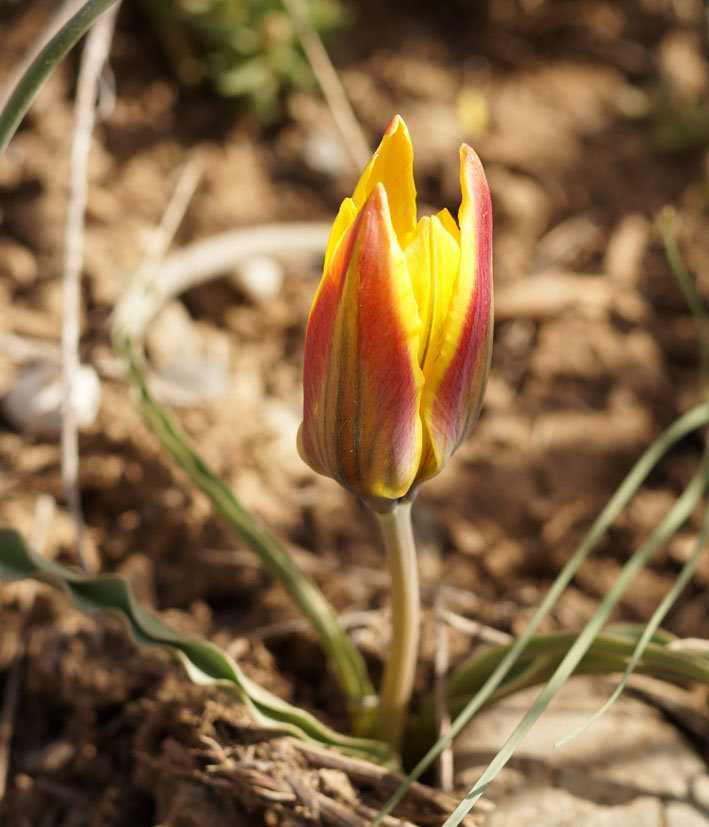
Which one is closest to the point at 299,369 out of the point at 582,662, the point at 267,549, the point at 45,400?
the point at 45,400

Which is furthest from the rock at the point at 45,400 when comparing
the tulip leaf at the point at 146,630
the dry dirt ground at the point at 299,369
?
the tulip leaf at the point at 146,630

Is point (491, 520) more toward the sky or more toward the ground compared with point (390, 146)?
more toward the ground

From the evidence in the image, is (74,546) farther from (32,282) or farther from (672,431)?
(672,431)

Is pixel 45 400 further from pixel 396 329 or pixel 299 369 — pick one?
pixel 396 329

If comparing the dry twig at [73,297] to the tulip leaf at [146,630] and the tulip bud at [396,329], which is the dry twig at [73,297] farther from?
the tulip bud at [396,329]

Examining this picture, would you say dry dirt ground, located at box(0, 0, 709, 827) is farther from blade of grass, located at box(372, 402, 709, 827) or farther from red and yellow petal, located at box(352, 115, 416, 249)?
red and yellow petal, located at box(352, 115, 416, 249)

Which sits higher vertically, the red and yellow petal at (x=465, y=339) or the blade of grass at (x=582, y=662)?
the red and yellow petal at (x=465, y=339)

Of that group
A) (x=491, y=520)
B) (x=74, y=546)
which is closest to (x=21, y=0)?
(x=74, y=546)
